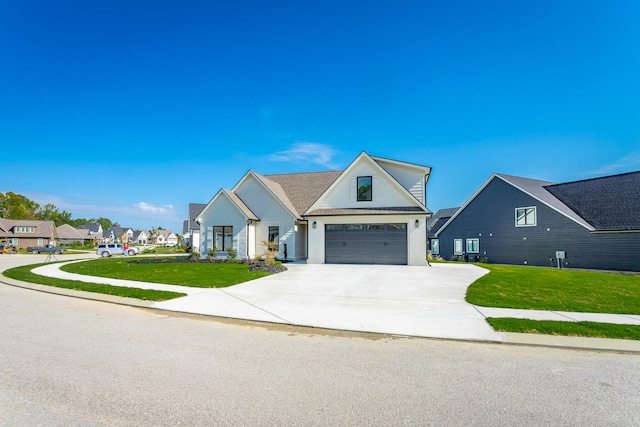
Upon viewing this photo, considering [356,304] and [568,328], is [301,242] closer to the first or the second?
[356,304]

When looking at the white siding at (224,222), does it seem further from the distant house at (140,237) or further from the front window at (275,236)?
the distant house at (140,237)

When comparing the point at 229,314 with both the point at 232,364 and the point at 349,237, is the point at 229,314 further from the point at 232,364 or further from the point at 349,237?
the point at 349,237

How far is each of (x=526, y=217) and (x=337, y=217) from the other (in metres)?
16.7

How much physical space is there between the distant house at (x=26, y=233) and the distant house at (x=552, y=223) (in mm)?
73070

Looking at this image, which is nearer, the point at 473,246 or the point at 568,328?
the point at 568,328

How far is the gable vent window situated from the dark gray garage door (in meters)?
13.4

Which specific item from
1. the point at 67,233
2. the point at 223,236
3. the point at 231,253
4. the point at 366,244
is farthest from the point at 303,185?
the point at 67,233

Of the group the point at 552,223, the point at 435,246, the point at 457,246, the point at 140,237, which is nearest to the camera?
the point at 552,223

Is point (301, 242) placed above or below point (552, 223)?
below

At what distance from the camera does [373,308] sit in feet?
28.1

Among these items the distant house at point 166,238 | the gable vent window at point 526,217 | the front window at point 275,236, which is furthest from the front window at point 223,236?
the distant house at point 166,238

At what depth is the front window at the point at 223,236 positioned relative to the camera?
76.1 feet

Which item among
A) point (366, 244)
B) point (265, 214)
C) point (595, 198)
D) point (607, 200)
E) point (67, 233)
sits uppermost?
point (595, 198)

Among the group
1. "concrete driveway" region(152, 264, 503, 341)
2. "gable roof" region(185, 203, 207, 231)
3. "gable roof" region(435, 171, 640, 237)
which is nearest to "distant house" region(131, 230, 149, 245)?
"gable roof" region(185, 203, 207, 231)
